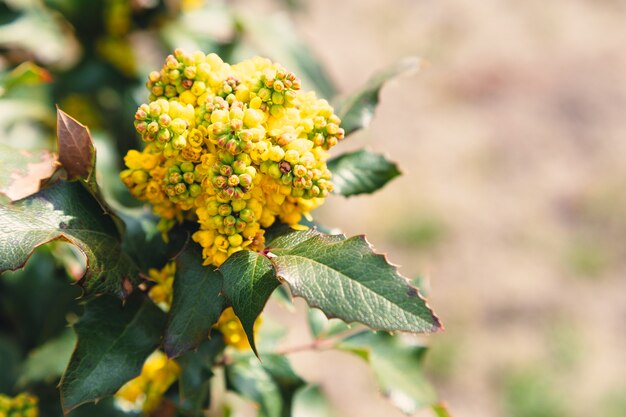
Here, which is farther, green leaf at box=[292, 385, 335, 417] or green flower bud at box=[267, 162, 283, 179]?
green leaf at box=[292, 385, 335, 417]

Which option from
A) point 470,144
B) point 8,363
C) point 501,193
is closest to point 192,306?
point 8,363

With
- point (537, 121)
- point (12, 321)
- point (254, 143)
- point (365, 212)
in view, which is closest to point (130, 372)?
point (254, 143)

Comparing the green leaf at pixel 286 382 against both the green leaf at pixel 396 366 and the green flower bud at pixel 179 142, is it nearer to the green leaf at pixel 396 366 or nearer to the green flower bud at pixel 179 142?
the green leaf at pixel 396 366

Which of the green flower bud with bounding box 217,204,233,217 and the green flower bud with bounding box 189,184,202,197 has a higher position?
the green flower bud with bounding box 217,204,233,217

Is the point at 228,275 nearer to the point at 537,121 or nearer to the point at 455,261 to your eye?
the point at 455,261

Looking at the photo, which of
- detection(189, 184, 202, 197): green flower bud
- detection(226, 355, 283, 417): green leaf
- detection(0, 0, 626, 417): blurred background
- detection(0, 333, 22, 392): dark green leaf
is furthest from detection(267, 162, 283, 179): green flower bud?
detection(0, 0, 626, 417): blurred background

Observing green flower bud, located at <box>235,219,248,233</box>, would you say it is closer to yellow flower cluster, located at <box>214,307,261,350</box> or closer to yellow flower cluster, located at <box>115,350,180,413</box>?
yellow flower cluster, located at <box>214,307,261,350</box>
